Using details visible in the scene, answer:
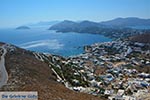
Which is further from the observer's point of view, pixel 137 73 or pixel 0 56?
pixel 137 73

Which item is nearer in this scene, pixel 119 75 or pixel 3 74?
pixel 3 74

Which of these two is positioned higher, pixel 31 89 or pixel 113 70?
pixel 31 89

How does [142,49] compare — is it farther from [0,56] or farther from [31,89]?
[31,89]

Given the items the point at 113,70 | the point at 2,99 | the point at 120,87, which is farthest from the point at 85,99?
the point at 113,70

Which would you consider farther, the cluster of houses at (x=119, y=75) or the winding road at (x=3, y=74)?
the cluster of houses at (x=119, y=75)

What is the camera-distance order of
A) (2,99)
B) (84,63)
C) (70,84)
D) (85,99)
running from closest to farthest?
(2,99)
(85,99)
(70,84)
(84,63)

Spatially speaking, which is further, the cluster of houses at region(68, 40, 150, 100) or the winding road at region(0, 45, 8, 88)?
the cluster of houses at region(68, 40, 150, 100)

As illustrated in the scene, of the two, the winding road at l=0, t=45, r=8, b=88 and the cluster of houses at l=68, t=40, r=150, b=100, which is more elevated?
the winding road at l=0, t=45, r=8, b=88

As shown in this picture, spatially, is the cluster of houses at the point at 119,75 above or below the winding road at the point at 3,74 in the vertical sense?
below

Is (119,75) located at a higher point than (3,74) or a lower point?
lower

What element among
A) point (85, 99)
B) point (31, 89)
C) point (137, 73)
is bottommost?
point (137, 73)

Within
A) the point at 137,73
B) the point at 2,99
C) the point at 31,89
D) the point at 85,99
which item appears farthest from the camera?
the point at 137,73
